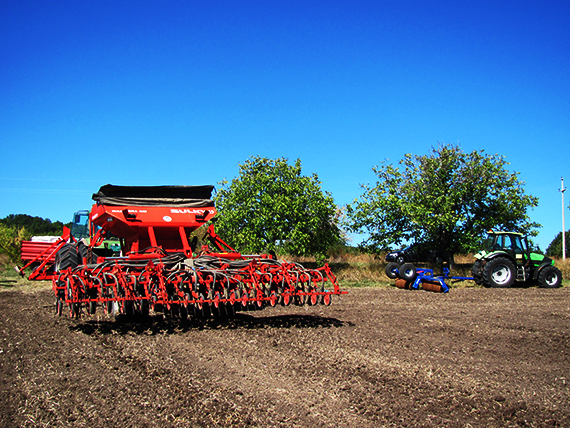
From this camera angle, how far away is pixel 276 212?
20641 millimetres

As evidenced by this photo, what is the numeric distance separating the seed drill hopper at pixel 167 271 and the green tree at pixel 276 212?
463 inches

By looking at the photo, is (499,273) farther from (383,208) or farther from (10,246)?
(10,246)

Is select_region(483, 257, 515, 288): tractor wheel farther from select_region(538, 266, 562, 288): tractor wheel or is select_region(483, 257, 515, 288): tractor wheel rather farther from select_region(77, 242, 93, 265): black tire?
select_region(77, 242, 93, 265): black tire

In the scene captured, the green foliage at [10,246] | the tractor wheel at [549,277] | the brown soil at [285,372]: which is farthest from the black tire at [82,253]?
the green foliage at [10,246]

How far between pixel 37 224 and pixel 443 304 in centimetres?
5357

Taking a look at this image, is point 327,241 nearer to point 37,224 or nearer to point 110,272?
point 110,272

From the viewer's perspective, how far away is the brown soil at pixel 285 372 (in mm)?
3639

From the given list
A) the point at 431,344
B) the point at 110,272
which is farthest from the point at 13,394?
the point at 431,344

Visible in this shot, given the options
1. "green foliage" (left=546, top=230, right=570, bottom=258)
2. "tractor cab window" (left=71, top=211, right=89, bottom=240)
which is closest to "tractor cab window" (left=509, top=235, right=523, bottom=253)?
"tractor cab window" (left=71, top=211, right=89, bottom=240)

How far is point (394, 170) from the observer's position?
77.7 feet

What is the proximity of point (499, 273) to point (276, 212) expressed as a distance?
9.18 meters

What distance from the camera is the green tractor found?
15726mm

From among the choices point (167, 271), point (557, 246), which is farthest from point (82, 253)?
point (557, 246)

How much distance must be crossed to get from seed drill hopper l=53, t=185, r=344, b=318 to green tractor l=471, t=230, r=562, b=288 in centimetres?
1062
